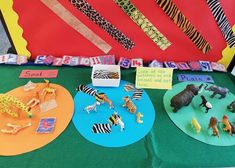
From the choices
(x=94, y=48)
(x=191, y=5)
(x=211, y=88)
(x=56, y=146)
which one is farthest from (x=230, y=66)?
(x=56, y=146)

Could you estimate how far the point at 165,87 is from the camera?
837 mm

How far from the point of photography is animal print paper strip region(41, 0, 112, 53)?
31.5 inches

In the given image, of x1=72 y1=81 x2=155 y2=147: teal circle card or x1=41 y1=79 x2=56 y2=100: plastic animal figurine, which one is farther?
x1=41 y1=79 x2=56 y2=100: plastic animal figurine

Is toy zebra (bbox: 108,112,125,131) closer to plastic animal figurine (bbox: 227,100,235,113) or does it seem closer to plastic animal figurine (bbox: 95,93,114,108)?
plastic animal figurine (bbox: 95,93,114,108)

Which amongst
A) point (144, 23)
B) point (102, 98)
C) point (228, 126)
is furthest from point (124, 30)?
point (228, 126)

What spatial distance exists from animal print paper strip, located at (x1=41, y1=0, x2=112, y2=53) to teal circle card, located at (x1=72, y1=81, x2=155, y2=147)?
19cm

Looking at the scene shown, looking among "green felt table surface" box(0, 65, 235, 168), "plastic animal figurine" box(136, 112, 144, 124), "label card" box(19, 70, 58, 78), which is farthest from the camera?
"label card" box(19, 70, 58, 78)

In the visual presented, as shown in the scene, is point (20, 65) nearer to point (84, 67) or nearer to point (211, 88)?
point (84, 67)

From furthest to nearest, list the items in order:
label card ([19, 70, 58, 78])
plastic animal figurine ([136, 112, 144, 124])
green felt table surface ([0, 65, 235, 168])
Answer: label card ([19, 70, 58, 78]) → plastic animal figurine ([136, 112, 144, 124]) → green felt table surface ([0, 65, 235, 168])

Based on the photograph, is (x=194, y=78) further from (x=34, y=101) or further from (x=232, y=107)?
(x=34, y=101)

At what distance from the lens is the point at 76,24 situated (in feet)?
2.81

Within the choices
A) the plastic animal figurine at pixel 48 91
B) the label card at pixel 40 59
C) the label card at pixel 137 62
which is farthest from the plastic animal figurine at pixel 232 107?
the label card at pixel 40 59

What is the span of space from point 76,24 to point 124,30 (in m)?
0.19

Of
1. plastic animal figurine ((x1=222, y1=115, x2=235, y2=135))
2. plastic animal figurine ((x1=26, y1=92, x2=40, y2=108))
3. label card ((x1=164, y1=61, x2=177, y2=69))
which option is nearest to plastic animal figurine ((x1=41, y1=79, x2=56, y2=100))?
plastic animal figurine ((x1=26, y1=92, x2=40, y2=108))
